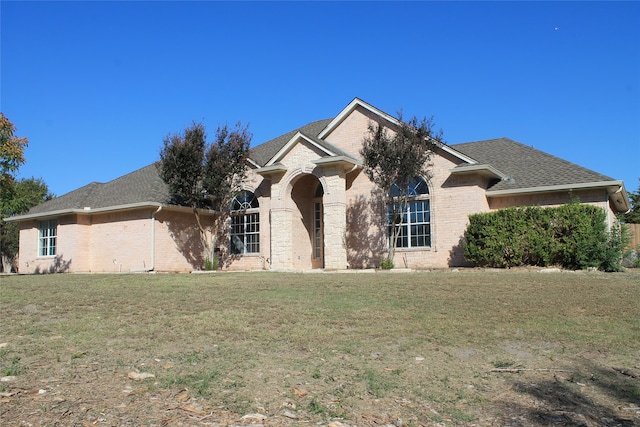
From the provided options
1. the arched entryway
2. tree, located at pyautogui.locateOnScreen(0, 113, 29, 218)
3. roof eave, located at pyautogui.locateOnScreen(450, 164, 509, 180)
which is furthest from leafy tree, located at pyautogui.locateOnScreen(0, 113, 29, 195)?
roof eave, located at pyautogui.locateOnScreen(450, 164, 509, 180)

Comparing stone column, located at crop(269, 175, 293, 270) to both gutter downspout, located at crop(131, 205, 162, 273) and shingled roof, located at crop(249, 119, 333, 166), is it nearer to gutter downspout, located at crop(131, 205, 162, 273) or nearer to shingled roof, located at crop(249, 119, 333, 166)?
shingled roof, located at crop(249, 119, 333, 166)

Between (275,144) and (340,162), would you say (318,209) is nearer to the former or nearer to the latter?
(340,162)

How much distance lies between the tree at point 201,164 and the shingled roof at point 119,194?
A: 134 cm

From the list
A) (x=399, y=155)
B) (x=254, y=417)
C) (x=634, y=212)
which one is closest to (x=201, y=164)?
(x=399, y=155)

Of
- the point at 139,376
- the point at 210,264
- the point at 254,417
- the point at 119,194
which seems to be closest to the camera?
the point at 254,417

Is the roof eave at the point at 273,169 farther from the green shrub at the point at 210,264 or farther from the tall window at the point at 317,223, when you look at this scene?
the green shrub at the point at 210,264

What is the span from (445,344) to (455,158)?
1290cm

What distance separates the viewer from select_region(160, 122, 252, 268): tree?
2052 cm

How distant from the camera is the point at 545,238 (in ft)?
55.0

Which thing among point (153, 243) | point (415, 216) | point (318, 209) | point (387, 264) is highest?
point (318, 209)

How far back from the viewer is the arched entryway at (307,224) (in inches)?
863

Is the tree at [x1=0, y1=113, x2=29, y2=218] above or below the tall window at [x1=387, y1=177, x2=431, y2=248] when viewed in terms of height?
above

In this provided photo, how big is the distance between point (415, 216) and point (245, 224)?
7.69 m

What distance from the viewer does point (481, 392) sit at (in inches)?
226
